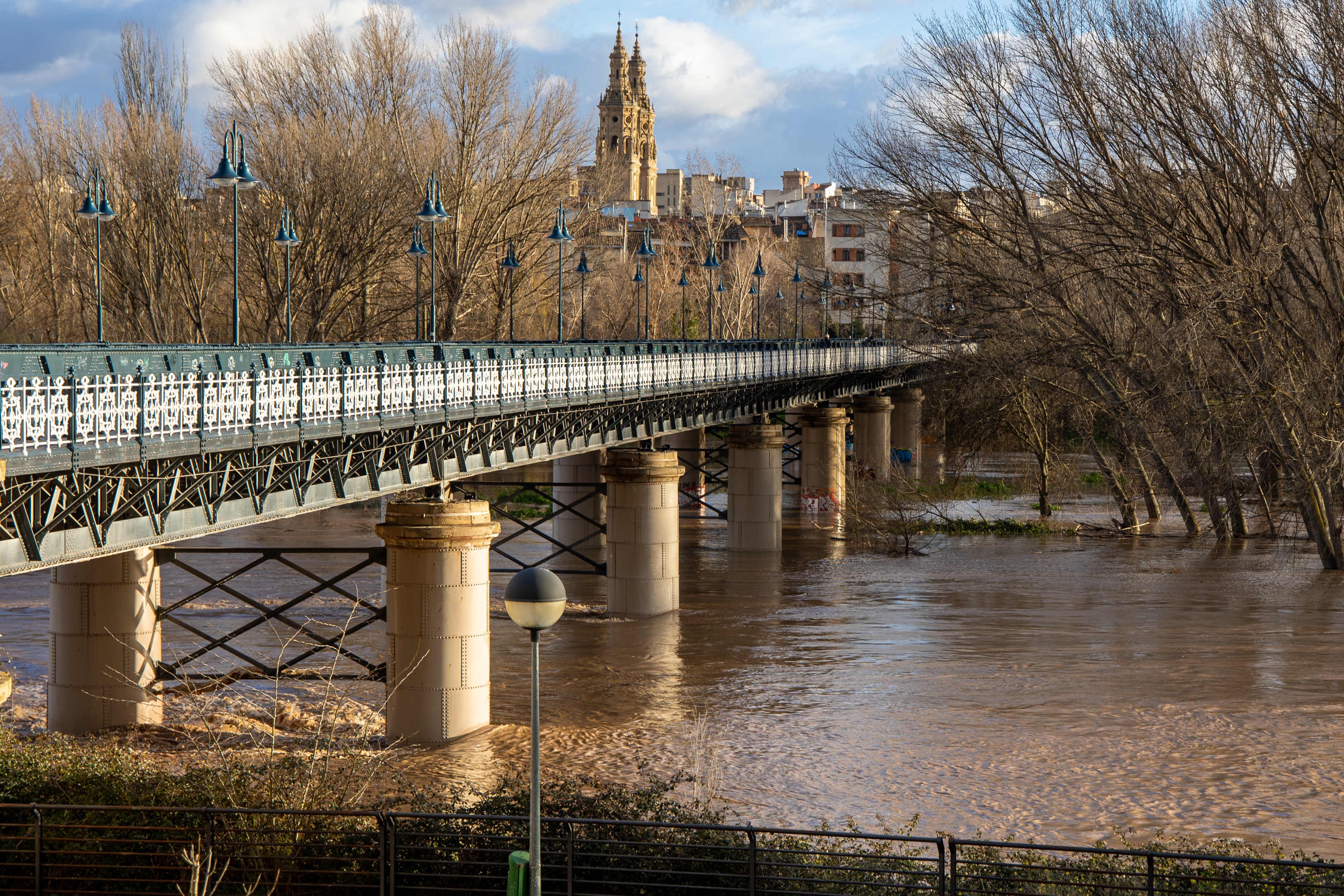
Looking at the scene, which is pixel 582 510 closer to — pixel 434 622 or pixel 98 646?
pixel 434 622

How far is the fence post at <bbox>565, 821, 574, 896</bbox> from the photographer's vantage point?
39.8 ft

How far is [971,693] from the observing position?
27703 mm

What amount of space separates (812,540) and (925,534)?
460 cm

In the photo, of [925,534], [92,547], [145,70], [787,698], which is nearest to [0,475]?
[92,547]

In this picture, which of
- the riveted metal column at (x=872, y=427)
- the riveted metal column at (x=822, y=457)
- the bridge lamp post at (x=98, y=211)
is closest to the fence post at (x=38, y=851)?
the bridge lamp post at (x=98, y=211)

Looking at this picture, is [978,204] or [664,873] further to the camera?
[978,204]

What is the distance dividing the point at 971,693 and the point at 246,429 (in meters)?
14.9

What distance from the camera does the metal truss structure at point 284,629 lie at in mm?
23562

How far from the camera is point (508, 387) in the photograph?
1057 inches

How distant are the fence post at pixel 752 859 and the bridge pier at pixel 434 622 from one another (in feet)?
40.6

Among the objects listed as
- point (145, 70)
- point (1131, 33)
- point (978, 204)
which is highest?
point (145, 70)

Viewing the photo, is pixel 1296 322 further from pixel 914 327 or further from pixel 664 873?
pixel 664 873

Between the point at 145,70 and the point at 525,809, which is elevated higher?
the point at 145,70

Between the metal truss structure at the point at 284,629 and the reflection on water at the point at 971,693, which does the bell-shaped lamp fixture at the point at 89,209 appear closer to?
the metal truss structure at the point at 284,629
